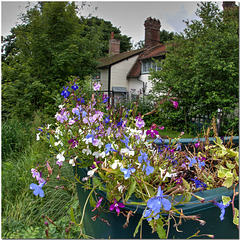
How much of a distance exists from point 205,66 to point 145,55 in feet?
28.3

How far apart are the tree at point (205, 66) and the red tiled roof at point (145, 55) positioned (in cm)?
563

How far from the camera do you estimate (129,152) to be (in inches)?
40.8

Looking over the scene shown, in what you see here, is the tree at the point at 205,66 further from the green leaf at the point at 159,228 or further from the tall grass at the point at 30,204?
the green leaf at the point at 159,228

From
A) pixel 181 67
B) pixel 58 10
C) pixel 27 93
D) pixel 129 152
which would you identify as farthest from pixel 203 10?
pixel 129 152

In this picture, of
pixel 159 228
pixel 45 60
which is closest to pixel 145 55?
pixel 45 60

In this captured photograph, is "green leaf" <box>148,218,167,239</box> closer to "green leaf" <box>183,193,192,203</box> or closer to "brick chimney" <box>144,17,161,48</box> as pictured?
"green leaf" <box>183,193,192,203</box>

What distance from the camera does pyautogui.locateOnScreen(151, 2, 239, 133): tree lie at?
23.1ft

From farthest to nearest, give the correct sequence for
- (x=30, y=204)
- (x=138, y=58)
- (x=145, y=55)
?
(x=138, y=58)
(x=145, y=55)
(x=30, y=204)

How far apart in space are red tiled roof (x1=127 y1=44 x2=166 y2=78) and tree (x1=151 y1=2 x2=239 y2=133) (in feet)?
18.5

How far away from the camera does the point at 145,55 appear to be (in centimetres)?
1557

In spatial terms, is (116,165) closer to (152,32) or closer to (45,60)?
(45,60)

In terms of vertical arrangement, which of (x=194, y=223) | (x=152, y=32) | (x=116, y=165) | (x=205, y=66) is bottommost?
(x=194, y=223)

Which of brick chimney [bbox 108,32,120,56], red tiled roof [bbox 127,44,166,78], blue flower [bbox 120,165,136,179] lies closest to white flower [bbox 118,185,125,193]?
blue flower [bbox 120,165,136,179]

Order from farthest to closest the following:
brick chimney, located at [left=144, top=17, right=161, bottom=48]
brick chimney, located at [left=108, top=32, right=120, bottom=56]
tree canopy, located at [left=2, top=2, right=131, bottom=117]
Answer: brick chimney, located at [left=108, top=32, right=120, bottom=56] < brick chimney, located at [left=144, top=17, right=161, bottom=48] < tree canopy, located at [left=2, top=2, right=131, bottom=117]
